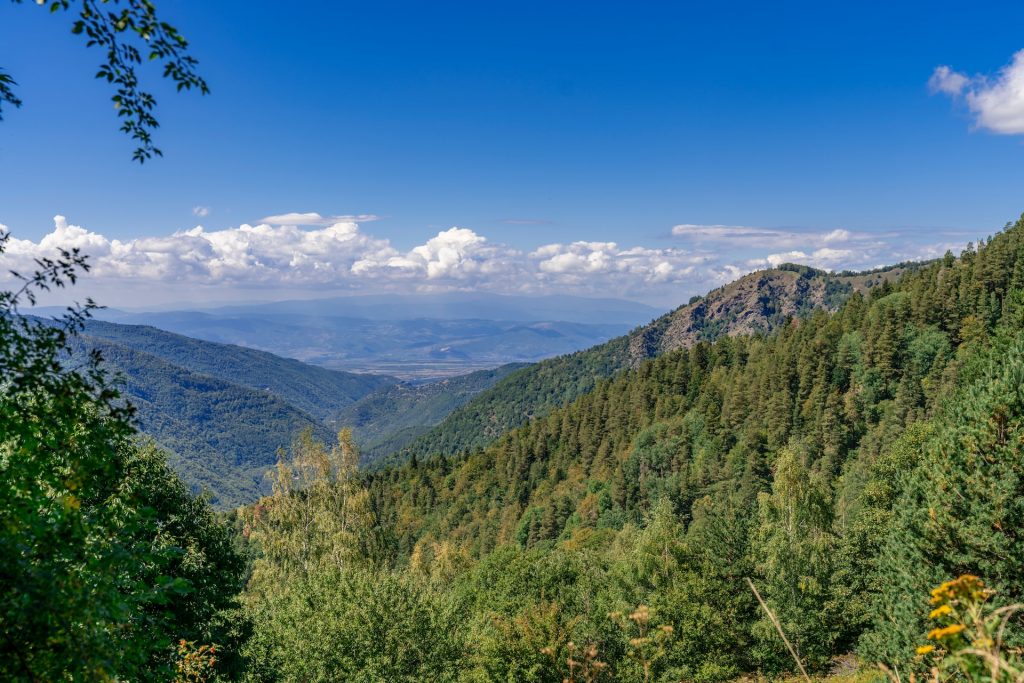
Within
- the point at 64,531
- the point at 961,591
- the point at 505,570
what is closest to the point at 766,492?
the point at 505,570

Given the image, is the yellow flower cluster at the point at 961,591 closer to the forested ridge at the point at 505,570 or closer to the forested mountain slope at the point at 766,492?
the forested ridge at the point at 505,570

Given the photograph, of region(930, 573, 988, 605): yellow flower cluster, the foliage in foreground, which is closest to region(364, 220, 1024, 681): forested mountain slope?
region(930, 573, 988, 605): yellow flower cluster

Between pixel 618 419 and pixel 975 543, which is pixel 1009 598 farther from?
pixel 618 419

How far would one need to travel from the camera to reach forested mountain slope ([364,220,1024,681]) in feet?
51.5

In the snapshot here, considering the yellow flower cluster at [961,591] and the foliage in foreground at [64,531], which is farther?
the foliage in foreground at [64,531]

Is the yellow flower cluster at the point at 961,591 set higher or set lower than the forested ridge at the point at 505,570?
higher

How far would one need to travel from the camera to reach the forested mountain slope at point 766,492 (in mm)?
15711

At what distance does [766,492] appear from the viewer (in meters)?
69.8

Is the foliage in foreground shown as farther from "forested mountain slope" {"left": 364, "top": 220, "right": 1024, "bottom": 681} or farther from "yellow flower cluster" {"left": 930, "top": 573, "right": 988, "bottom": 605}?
"yellow flower cluster" {"left": 930, "top": 573, "right": 988, "bottom": 605}

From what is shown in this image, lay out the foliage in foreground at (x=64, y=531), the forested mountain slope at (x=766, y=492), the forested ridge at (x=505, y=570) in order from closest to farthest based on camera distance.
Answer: the foliage in foreground at (x=64, y=531), the forested ridge at (x=505, y=570), the forested mountain slope at (x=766, y=492)

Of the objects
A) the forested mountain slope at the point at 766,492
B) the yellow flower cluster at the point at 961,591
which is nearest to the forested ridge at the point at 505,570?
the yellow flower cluster at the point at 961,591

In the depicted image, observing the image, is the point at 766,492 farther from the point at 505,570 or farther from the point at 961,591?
the point at 961,591

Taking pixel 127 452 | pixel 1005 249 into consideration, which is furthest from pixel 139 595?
pixel 1005 249

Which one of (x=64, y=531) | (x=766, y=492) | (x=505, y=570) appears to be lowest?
(x=766, y=492)
